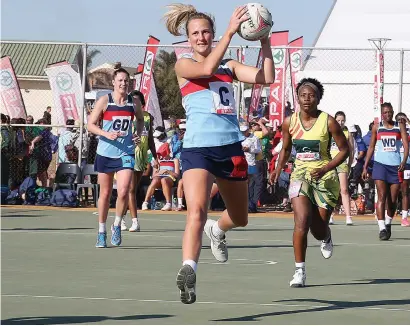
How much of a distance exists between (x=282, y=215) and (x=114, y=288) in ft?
47.9

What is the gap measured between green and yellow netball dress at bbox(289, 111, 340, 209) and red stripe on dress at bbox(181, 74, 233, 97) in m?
2.36

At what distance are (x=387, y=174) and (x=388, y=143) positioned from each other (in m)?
0.68

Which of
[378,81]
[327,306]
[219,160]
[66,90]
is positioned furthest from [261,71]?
[66,90]

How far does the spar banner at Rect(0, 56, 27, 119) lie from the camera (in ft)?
92.7

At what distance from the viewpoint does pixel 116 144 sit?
50.6 ft

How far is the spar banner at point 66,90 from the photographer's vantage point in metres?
27.3

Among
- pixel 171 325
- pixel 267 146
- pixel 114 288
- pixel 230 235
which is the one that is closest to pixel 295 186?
pixel 114 288

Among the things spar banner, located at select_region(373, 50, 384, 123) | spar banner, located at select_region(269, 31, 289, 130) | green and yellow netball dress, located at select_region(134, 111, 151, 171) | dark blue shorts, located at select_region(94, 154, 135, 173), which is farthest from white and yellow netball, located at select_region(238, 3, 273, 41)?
spar banner, located at select_region(269, 31, 289, 130)

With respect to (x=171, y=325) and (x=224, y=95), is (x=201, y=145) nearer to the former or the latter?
(x=224, y=95)

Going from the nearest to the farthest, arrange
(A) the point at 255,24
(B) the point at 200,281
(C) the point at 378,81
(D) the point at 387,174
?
(A) the point at 255,24, (B) the point at 200,281, (D) the point at 387,174, (C) the point at 378,81

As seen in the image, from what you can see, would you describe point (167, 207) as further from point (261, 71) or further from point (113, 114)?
point (261, 71)

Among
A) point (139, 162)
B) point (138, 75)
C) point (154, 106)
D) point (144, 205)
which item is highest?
point (138, 75)

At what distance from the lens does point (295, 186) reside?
37.1 feet

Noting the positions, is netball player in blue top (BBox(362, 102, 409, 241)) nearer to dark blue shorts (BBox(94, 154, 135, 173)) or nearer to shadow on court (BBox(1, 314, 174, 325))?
dark blue shorts (BBox(94, 154, 135, 173))
